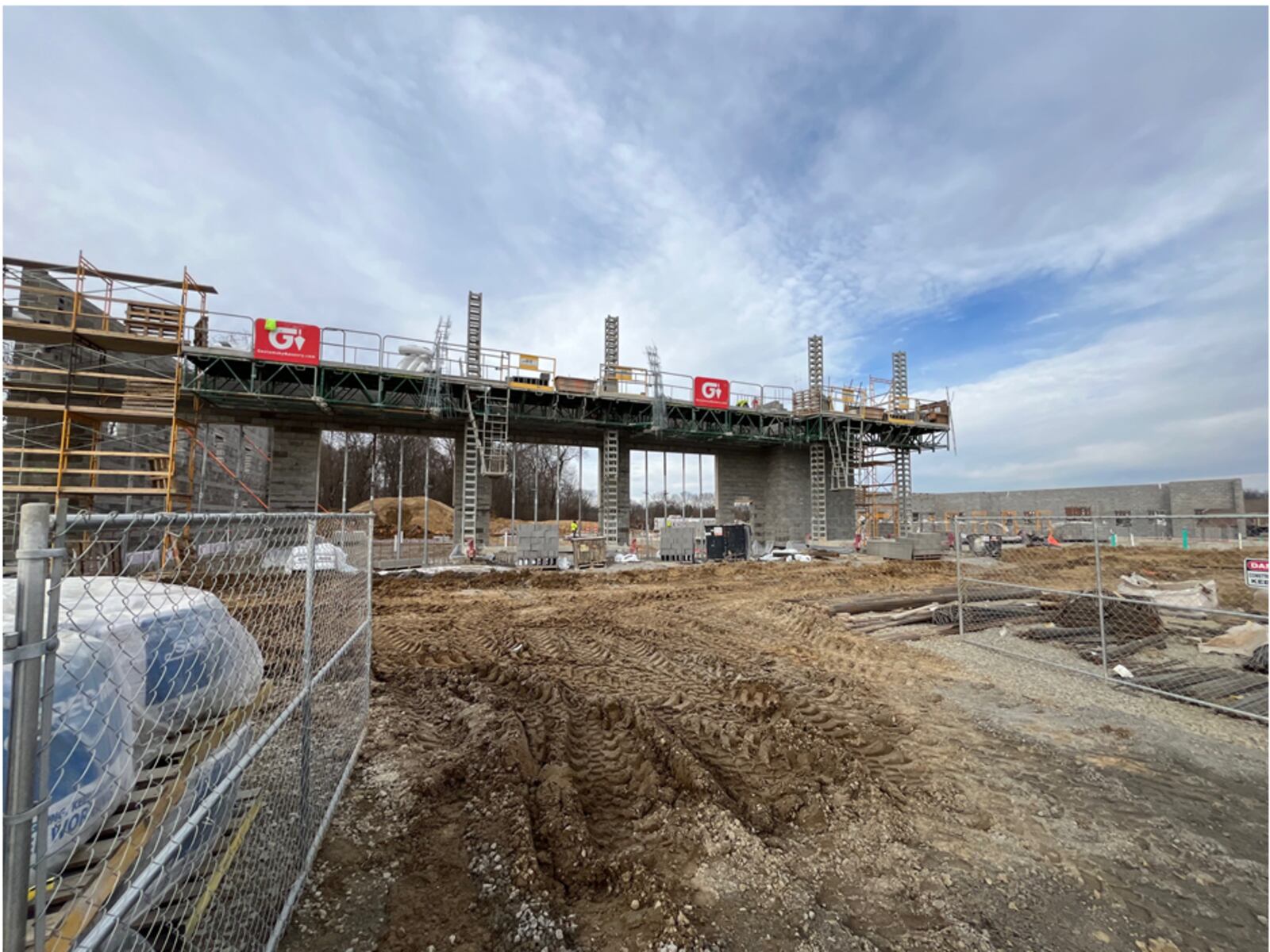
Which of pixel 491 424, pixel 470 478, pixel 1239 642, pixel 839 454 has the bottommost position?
pixel 1239 642

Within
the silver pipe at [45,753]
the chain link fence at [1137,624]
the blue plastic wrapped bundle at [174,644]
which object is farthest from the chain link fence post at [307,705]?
the chain link fence at [1137,624]

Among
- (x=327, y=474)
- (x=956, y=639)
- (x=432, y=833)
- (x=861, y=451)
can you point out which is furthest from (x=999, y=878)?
(x=327, y=474)

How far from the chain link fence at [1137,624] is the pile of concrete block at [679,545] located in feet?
30.0

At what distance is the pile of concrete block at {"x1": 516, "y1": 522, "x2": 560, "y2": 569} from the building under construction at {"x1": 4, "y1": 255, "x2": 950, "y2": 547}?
10.3 ft

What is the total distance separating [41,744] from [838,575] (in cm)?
1748

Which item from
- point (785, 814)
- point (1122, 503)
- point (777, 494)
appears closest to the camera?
point (785, 814)

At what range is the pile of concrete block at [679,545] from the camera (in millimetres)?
22109

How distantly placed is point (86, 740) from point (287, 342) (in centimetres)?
1950

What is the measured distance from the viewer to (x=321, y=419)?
21047mm

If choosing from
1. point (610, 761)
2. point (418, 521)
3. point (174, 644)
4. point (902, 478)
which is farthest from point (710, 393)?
point (174, 644)

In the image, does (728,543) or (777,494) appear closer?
(728,543)

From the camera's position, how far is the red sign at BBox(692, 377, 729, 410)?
83.1 feet

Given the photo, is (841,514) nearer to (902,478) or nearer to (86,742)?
(902,478)

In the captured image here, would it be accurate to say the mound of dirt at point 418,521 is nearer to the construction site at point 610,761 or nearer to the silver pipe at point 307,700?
the construction site at point 610,761
